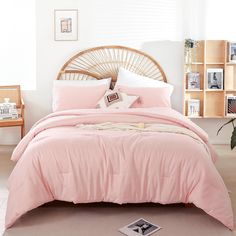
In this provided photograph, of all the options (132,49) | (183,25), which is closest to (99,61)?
(132,49)

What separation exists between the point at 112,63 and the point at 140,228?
2940mm

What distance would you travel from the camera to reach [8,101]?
201 inches

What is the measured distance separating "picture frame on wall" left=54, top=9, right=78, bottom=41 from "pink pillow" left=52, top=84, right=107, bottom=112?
85 centimetres

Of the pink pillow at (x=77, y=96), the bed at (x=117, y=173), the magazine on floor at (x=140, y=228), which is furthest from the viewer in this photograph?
the pink pillow at (x=77, y=96)

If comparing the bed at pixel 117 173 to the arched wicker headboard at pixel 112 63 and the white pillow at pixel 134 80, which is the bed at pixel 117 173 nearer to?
the white pillow at pixel 134 80

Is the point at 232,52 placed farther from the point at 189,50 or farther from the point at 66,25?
the point at 66,25

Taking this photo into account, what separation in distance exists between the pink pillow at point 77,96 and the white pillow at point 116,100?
0.13 metres

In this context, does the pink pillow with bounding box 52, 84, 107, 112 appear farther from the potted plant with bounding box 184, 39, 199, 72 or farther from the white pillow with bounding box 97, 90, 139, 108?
the potted plant with bounding box 184, 39, 199, 72

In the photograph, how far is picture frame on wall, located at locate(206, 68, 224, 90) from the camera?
5238 mm

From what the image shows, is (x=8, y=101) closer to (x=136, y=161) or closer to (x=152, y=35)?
(x=152, y=35)

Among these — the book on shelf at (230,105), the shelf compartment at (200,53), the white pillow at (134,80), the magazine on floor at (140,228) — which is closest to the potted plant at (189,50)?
the shelf compartment at (200,53)

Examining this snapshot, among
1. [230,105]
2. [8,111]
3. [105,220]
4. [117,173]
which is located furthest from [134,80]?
[105,220]

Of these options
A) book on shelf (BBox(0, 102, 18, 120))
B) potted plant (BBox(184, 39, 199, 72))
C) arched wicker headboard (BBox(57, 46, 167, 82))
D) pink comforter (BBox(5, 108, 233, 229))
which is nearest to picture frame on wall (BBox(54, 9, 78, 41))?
arched wicker headboard (BBox(57, 46, 167, 82))

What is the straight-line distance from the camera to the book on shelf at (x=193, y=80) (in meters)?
5.27
